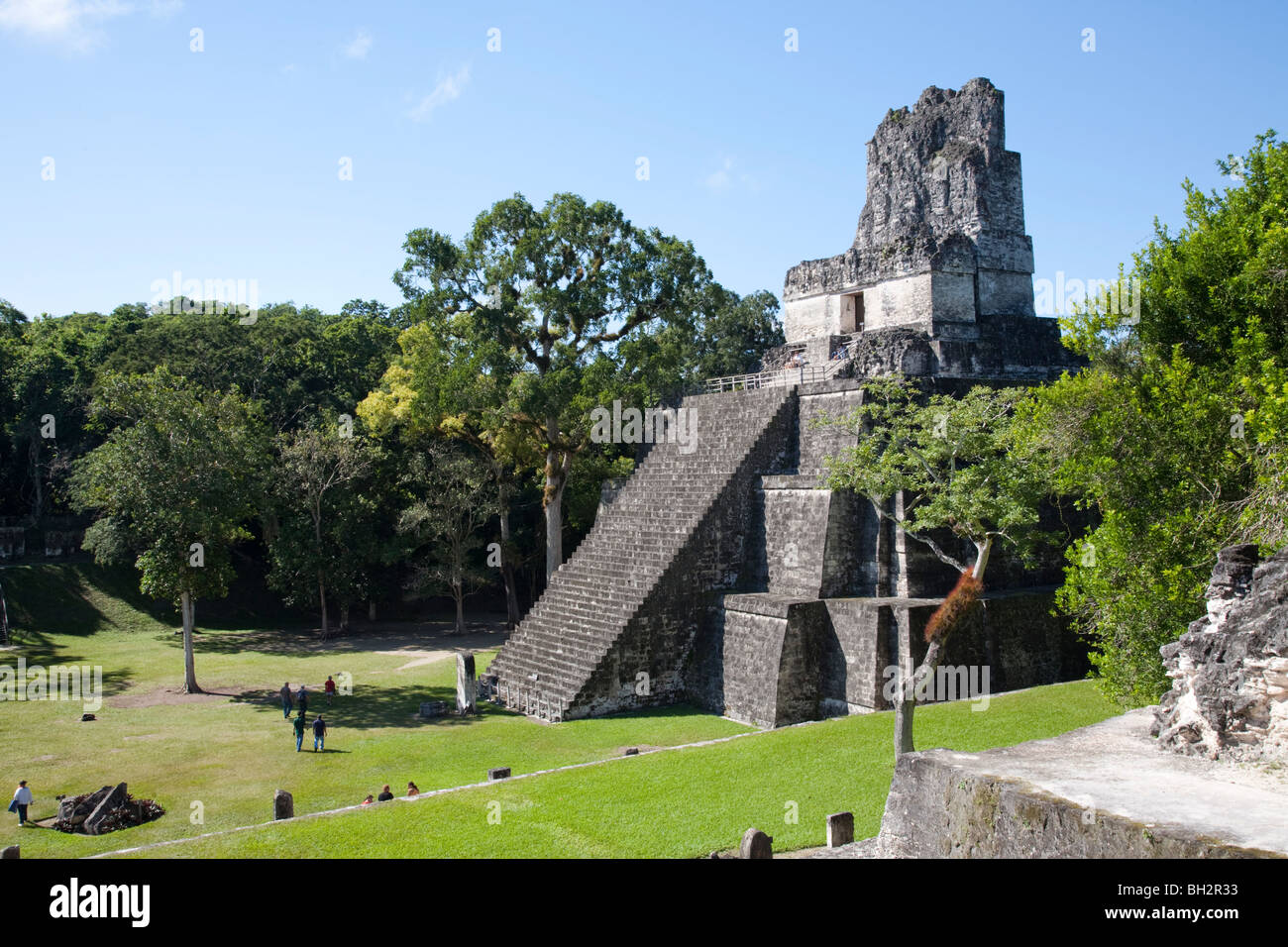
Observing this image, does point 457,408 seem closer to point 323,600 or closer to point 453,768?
point 323,600

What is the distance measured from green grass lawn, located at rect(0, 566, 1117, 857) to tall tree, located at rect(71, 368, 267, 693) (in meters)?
2.15

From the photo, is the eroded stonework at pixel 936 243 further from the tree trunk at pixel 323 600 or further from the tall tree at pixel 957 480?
the tree trunk at pixel 323 600

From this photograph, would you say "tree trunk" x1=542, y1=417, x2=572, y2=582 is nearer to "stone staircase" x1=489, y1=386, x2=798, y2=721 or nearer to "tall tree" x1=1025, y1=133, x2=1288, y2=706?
"stone staircase" x1=489, y1=386, x2=798, y2=721

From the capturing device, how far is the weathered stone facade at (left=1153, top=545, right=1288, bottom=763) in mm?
6340

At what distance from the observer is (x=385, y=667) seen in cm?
2003

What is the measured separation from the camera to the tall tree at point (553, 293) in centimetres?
2152
